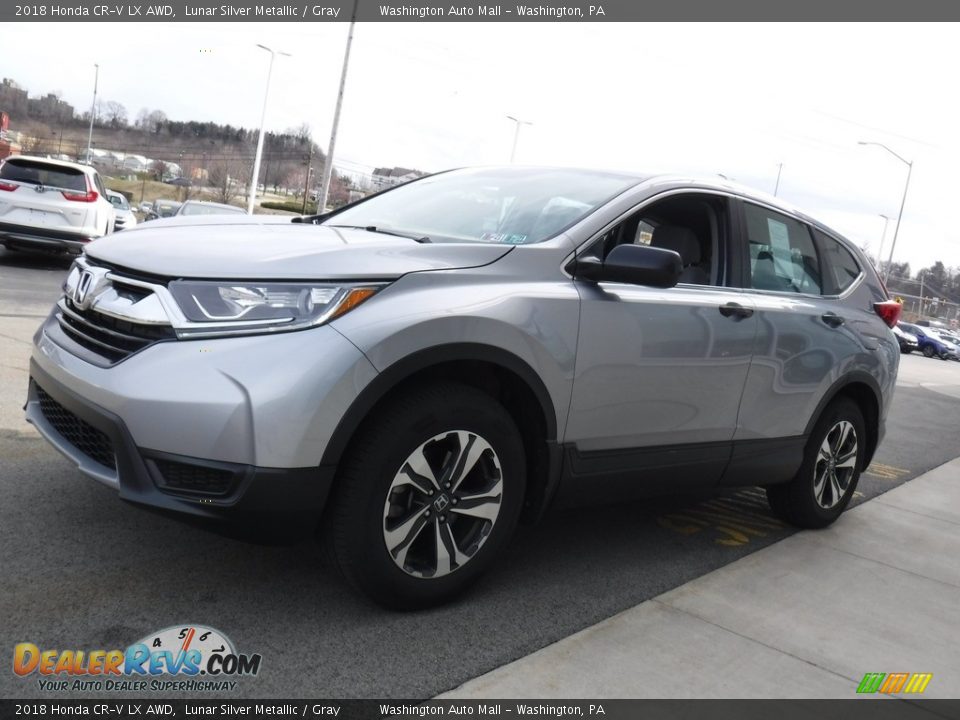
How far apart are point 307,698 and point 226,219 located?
78.8 inches

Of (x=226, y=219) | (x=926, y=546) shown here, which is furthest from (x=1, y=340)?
(x=926, y=546)

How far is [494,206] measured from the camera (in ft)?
12.5

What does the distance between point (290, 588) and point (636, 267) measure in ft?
5.56

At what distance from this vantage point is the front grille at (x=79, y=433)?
9.21 feet

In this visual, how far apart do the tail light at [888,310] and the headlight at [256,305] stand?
3.57m

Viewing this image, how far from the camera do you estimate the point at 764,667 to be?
3.08 meters

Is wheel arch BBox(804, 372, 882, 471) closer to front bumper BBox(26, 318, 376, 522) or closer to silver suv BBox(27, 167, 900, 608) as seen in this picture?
silver suv BBox(27, 167, 900, 608)

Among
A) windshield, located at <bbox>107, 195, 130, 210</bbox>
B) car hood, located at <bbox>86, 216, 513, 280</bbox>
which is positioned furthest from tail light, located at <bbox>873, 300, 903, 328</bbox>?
windshield, located at <bbox>107, 195, 130, 210</bbox>

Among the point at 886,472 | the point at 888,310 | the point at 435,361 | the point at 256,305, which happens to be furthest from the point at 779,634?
the point at 886,472

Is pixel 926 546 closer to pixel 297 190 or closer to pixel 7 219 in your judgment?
Result: pixel 7 219

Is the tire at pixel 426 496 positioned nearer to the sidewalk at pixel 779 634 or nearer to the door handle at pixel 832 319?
the sidewalk at pixel 779 634

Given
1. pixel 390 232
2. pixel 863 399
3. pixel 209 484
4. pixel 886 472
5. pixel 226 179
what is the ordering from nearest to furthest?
pixel 209 484
pixel 390 232
pixel 863 399
pixel 886 472
pixel 226 179

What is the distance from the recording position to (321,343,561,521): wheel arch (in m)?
2.72

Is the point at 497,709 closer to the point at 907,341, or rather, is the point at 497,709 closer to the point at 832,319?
the point at 832,319
